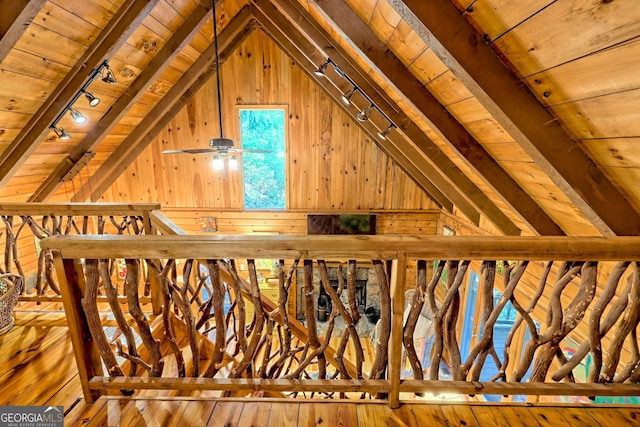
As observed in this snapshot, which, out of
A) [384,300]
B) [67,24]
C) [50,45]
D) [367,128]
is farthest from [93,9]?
[367,128]

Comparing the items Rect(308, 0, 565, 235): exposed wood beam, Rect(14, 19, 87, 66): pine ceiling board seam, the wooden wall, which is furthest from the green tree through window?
Rect(308, 0, 565, 235): exposed wood beam

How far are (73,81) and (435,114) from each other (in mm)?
2895

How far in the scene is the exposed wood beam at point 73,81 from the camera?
2.21m

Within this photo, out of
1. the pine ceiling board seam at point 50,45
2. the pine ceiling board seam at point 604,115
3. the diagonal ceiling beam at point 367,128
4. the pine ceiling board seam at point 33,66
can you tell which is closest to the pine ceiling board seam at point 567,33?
the pine ceiling board seam at point 604,115

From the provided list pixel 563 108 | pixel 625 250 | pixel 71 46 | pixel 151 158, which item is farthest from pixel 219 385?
pixel 151 158

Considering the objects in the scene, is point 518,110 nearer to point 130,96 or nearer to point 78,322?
point 78,322

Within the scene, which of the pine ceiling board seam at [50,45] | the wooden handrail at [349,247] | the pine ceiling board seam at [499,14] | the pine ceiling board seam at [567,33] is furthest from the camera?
the pine ceiling board seam at [50,45]

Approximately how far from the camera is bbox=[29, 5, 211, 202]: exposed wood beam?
2.80 metres

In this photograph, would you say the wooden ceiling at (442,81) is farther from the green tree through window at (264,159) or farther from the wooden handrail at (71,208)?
the green tree through window at (264,159)

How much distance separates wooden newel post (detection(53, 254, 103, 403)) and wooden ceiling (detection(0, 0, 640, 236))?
1426mm

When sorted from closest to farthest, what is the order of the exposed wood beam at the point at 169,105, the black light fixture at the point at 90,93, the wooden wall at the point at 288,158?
1. the black light fixture at the point at 90,93
2. the exposed wood beam at the point at 169,105
3. the wooden wall at the point at 288,158

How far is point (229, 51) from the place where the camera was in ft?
15.1

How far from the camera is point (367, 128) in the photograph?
15.3 ft

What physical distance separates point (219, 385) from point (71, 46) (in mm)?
2665
